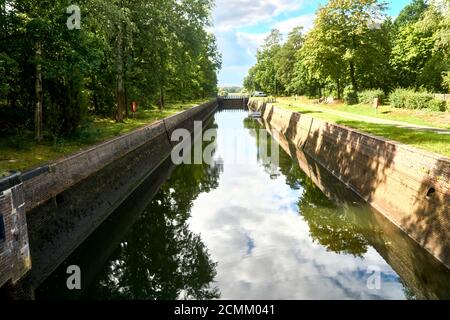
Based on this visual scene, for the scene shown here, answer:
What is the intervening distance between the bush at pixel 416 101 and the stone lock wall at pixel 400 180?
808 centimetres

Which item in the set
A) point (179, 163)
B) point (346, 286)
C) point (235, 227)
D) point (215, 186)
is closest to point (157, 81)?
point (179, 163)

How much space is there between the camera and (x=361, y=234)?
13.4 metres

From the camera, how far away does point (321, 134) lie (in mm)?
25859

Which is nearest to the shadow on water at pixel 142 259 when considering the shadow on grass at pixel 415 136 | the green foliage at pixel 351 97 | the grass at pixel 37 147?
the grass at pixel 37 147

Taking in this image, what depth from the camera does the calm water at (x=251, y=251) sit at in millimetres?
10039

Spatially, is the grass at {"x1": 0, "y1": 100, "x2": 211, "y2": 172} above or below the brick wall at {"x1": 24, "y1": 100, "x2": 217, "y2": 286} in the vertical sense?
above

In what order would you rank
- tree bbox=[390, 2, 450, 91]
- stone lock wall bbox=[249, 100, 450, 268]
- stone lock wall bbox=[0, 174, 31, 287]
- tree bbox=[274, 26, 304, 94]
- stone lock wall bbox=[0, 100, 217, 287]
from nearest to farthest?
stone lock wall bbox=[0, 174, 31, 287]
stone lock wall bbox=[0, 100, 217, 287]
stone lock wall bbox=[249, 100, 450, 268]
tree bbox=[390, 2, 450, 91]
tree bbox=[274, 26, 304, 94]

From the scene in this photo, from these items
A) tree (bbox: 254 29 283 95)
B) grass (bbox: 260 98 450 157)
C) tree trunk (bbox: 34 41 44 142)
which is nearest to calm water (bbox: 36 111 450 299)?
grass (bbox: 260 98 450 157)

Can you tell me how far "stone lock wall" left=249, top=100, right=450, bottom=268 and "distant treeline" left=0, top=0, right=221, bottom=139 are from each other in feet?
41.3

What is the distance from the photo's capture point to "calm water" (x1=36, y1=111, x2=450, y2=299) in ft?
32.9

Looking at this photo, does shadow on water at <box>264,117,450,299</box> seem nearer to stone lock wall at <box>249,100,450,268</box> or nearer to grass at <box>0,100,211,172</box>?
stone lock wall at <box>249,100,450,268</box>

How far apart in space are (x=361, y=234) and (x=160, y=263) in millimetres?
7368

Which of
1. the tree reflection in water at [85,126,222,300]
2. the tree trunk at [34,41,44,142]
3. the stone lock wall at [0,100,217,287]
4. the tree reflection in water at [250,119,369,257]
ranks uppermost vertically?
the tree trunk at [34,41,44,142]

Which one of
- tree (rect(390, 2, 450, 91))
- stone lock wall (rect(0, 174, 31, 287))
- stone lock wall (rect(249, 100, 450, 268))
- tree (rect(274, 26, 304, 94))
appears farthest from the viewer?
tree (rect(274, 26, 304, 94))
